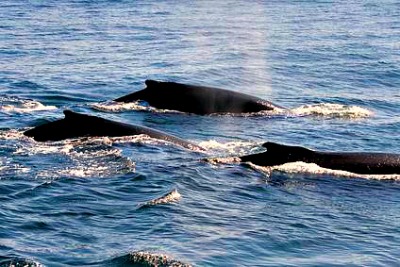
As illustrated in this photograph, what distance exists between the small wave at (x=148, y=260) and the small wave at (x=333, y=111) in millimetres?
15431

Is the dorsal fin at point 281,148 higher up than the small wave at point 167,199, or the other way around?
the dorsal fin at point 281,148

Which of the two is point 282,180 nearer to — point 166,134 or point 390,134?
point 166,134

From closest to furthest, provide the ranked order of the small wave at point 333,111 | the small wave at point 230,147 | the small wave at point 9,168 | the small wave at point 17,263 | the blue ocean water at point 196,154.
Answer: the small wave at point 17,263 < the blue ocean water at point 196,154 < the small wave at point 9,168 < the small wave at point 230,147 < the small wave at point 333,111

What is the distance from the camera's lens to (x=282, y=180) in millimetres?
18531

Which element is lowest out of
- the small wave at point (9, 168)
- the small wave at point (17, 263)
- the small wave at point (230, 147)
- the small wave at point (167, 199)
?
the small wave at point (230, 147)

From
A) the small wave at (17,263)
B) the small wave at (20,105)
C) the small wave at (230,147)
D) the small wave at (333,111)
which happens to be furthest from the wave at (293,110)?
the small wave at (17,263)

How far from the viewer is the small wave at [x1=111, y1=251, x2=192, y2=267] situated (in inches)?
516

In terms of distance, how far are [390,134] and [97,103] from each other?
941 cm

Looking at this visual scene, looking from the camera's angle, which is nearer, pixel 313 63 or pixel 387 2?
pixel 313 63

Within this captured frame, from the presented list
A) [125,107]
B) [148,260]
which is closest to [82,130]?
[125,107]

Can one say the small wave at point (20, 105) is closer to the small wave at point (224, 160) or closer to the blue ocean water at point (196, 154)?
the blue ocean water at point (196, 154)

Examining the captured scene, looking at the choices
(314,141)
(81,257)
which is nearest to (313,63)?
(314,141)

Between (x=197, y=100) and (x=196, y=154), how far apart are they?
274 inches

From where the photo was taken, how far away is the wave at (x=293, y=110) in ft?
91.6
